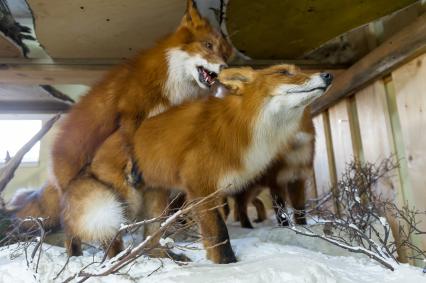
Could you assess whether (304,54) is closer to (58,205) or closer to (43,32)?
(43,32)

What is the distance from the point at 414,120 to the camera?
1697 mm

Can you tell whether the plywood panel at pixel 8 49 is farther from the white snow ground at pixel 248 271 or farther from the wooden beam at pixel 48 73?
the white snow ground at pixel 248 271

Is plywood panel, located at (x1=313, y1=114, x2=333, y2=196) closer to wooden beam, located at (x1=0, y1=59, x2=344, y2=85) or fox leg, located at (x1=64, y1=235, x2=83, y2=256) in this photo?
wooden beam, located at (x1=0, y1=59, x2=344, y2=85)

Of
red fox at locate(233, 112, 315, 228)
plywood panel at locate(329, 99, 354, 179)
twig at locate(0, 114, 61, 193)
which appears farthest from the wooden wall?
twig at locate(0, 114, 61, 193)

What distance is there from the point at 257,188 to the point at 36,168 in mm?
1956

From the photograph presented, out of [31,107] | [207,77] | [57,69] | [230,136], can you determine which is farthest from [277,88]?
[31,107]

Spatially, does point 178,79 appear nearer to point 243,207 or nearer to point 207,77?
point 207,77

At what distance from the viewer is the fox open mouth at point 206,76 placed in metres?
1.41

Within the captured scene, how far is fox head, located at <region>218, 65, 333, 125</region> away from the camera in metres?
1.13

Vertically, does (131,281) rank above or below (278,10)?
below

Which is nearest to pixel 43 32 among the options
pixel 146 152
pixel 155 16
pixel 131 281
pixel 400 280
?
pixel 155 16

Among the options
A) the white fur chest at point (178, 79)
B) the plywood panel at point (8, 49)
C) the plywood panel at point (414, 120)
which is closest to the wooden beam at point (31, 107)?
the plywood panel at point (8, 49)

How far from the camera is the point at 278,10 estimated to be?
5.04ft

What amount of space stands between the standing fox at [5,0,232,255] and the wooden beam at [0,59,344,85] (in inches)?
15.0
